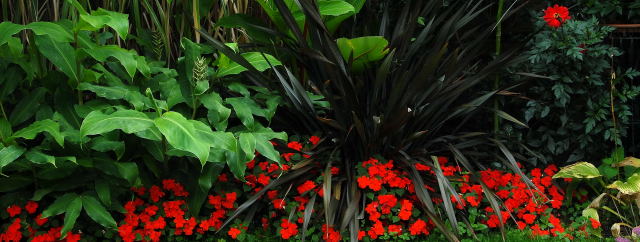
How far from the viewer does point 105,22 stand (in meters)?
2.65

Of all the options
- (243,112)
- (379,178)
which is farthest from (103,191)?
(379,178)

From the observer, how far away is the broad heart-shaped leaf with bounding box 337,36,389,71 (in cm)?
325

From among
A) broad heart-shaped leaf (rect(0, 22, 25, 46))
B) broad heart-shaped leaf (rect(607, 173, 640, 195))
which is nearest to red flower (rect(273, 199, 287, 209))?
broad heart-shaped leaf (rect(0, 22, 25, 46))

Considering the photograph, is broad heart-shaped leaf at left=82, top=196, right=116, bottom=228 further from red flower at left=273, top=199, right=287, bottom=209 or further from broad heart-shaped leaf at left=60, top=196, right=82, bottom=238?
red flower at left=273, top=199, right=287, bottom=209

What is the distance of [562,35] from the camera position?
3.58 m

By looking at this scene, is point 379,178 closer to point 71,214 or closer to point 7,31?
point 71,214

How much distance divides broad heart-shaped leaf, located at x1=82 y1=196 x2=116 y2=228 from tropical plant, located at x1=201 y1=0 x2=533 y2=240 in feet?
1.77

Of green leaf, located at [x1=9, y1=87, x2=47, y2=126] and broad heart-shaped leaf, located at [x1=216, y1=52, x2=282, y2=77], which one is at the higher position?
broad heart-shaped leaf, located at [x1=216, y1=52, x2=282, y2=77]

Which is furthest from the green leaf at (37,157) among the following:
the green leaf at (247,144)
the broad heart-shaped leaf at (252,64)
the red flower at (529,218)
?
the red flower at (529,218)

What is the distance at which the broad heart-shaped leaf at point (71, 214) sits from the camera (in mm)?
2732

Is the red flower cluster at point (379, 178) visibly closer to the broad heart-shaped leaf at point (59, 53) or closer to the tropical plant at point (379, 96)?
the tropical plant at point (379, 96)

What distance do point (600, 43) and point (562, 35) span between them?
32 cm

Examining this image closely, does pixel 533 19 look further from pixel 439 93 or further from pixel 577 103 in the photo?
pixel 439 93

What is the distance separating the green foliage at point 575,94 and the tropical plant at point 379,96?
0.26m
